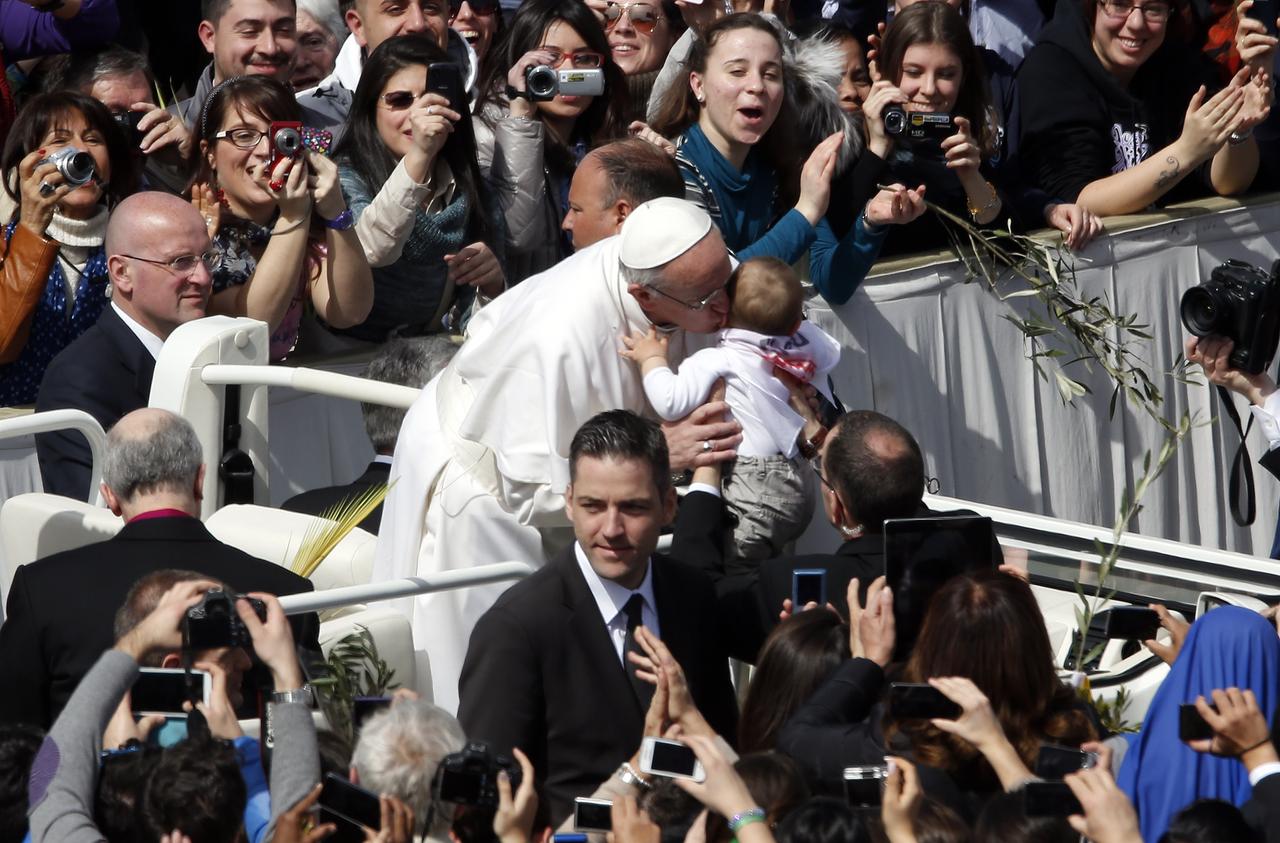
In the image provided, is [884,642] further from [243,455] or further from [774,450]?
[243,455]

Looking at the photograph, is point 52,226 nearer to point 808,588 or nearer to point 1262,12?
point 808,588

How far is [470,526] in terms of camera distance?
18.7 feet

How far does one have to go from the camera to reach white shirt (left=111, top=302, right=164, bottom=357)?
6.12m

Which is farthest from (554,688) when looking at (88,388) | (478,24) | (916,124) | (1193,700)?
(478,24)

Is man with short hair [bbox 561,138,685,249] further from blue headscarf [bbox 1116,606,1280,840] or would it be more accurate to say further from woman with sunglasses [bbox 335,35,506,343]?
blue headscarf [bbox 1116,606,1280,840]

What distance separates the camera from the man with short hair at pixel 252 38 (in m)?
7.44

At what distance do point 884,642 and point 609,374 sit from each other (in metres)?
1.37

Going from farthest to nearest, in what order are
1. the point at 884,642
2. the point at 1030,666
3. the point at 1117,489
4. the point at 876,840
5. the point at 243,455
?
the point at 1117,489 → the point at 243,455 → the point at 884,642 → the point at 1030,666 → the point at 876,840

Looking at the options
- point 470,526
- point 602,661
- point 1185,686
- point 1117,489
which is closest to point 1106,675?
point 1185,686

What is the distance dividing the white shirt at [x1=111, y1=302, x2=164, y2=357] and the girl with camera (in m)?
0.26

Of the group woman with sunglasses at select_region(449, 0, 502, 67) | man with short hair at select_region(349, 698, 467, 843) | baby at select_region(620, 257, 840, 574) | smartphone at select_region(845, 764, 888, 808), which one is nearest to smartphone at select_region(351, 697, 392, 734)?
man with short hair at select_region(349, 698, 467, 843)

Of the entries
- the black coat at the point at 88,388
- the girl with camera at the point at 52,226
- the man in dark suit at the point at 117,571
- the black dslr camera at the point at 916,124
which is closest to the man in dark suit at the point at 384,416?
the black coat at the point at 88,388

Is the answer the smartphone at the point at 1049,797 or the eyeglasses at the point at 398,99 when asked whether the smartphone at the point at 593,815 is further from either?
the eyeglasses at the point at 398,99

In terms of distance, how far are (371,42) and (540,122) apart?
0.80 metres
